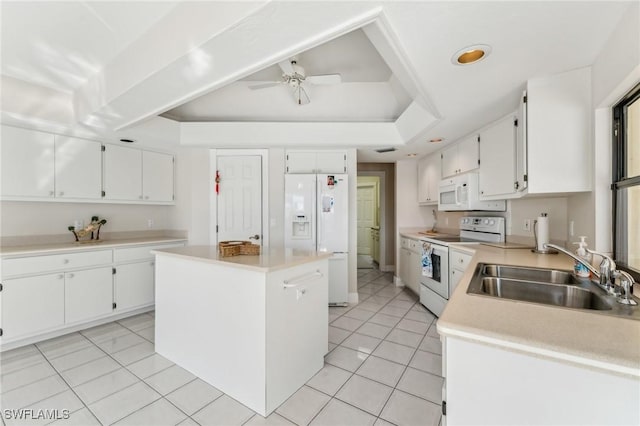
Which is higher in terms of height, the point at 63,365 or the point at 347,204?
the point at 347,204

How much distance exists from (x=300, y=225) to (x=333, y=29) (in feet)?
8.28

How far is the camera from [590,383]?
0.71m

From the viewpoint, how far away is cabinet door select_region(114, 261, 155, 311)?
10.2 ft

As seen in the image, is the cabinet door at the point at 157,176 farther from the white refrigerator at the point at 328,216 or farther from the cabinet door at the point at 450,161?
the cabinet door at the point at 450,161

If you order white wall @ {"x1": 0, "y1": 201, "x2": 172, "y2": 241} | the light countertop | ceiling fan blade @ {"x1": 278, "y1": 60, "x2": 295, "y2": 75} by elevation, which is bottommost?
the light countertop

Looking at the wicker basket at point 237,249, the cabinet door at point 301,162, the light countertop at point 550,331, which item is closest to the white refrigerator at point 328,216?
the cabinet door at point 301,162

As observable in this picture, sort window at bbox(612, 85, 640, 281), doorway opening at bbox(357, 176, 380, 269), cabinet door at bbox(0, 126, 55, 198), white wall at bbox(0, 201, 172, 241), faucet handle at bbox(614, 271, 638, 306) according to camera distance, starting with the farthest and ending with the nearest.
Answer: doorway opening at bbox(357, 176, 380, 269) → white wall at bbox(0, 201, 172, 241) → cabinet door at bbox(0, 126, 55, 198) → window at bbox(612, 85, 640, 281) → faucet handle at bbox(614, 271, 638, 306)

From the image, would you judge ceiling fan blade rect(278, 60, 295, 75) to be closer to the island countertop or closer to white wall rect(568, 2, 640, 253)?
the island countertop

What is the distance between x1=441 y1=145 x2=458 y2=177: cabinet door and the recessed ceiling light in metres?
1.93

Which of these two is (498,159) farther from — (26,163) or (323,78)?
(26,163)

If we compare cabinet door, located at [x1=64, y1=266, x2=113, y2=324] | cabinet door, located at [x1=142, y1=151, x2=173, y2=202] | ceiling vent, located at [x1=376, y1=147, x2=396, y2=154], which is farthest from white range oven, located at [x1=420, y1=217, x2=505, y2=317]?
cabinet door, located at [x1=64, y1=266, x2=113, y2=324]

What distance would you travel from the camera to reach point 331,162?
3.71 metres

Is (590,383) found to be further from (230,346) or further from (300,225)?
(300,225)

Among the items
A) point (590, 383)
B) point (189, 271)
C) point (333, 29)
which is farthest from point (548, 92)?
point (189, 271)
